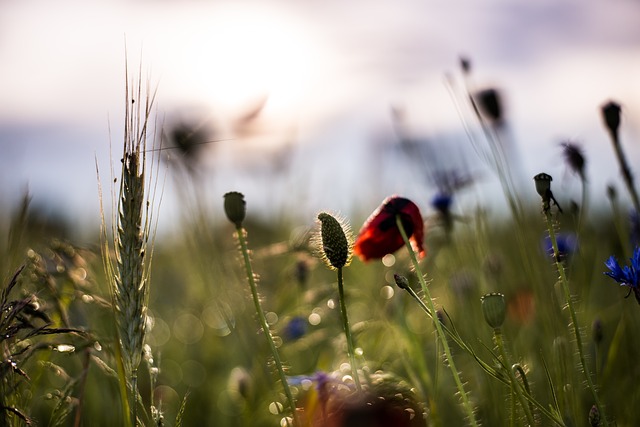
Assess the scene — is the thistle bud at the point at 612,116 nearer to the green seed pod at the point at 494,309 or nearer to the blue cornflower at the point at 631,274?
the blue cornflower at the point at 631,274

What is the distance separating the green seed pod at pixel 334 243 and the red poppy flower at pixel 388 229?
0.43ft

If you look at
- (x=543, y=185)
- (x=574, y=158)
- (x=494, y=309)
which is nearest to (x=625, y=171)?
(x=574, y=158)

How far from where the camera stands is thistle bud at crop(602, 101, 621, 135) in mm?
1682

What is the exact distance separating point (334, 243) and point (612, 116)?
0.87 metres

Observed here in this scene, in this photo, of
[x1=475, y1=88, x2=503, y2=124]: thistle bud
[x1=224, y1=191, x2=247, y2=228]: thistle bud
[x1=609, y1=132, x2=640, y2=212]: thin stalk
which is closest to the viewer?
[x1=224, y1=191, x2=247, y2=228]: thistle bud

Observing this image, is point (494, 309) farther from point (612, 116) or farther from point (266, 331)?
point (612, 116)

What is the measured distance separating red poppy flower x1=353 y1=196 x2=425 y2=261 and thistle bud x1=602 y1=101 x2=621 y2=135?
24.5 inches

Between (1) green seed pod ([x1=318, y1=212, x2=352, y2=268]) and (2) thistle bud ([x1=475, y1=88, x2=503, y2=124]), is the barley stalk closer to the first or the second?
(1) green seed pod ([x1=318, y1=212, x2=352, y2=268])

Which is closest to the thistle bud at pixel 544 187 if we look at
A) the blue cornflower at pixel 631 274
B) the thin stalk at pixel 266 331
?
the blue cornflower at pixel 631 274

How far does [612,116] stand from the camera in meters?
1.68

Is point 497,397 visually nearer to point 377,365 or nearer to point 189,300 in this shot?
point 377,365

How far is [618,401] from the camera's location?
6.20 feet

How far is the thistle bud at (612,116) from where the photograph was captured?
1.68 m

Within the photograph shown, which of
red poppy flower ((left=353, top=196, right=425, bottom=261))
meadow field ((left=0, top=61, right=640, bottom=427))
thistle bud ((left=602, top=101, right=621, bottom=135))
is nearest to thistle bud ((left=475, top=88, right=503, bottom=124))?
meadow field ((left=0, top=61, right=640, bottom=427))
